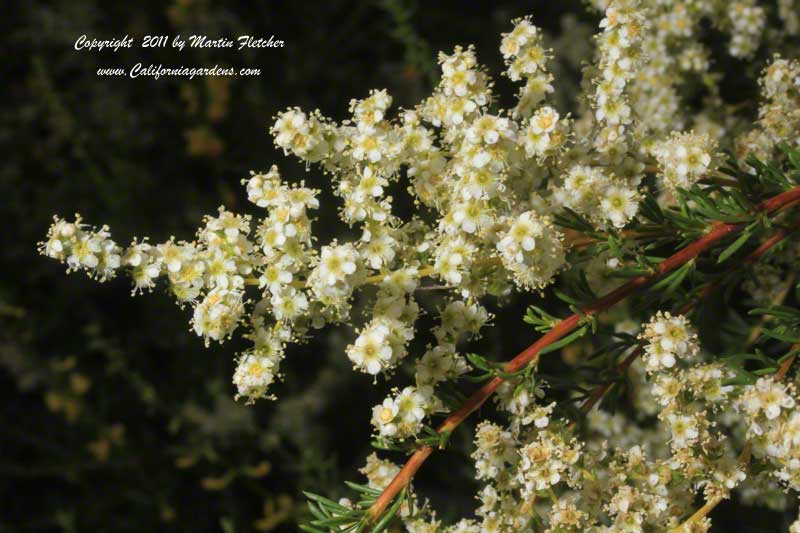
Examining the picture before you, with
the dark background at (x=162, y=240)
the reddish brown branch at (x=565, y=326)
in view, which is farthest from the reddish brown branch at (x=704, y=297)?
the dark background at (x=162, y=240)

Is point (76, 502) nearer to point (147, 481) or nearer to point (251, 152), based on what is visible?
point (147, 481)

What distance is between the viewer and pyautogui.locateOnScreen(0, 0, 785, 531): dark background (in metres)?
2.20

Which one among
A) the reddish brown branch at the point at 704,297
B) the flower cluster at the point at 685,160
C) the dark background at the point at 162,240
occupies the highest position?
the dark background at the point at 162,240

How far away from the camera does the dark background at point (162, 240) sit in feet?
7.20

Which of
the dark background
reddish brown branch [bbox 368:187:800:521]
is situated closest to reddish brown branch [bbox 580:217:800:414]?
reddish brown branch [bbox 368:187:800:521]

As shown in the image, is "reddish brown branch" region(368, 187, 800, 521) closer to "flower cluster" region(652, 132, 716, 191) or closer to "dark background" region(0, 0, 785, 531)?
"flower cluster" region(652, 132, 716, 191)

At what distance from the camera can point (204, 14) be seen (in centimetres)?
271

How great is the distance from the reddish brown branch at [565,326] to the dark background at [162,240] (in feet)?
3.38

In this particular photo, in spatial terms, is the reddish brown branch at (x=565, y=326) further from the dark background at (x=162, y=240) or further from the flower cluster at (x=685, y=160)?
the dark background at (x=162, y=240)

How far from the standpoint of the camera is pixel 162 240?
8.02 feet

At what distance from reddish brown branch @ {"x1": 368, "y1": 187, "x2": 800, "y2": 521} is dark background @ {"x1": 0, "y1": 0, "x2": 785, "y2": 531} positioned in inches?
40.6

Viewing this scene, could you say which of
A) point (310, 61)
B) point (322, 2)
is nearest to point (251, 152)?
point (310, 61)

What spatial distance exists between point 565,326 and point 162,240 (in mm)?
1786

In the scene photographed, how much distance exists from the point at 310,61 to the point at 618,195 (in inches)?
74.8
